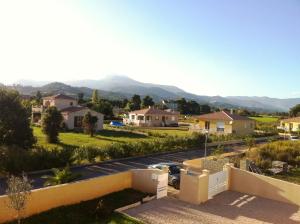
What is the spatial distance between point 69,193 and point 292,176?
14844 millimetres

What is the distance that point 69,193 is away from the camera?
48.2 ft

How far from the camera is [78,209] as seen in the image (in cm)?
1413

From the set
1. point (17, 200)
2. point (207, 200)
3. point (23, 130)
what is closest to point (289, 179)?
point (207, 200)

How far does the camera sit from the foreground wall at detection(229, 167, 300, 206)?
1683cm

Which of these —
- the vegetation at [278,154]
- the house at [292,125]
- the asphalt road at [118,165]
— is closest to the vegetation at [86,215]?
the asphalt road at [118,165]

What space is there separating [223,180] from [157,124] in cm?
4683

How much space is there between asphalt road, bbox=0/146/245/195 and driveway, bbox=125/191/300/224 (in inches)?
216

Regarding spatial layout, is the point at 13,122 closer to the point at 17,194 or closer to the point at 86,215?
the point at 86,215

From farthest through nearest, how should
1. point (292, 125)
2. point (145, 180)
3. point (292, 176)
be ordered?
1. point (292, 125)
2. point (292, 176)
3. point (145, 180)

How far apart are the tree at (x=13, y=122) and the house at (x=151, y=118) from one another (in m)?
38.7

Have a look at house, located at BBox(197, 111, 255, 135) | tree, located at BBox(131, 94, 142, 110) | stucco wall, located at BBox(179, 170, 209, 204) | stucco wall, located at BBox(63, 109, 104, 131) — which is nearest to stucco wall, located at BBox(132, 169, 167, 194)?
stucco wall, located at BBox(179, 170, 209, 204)

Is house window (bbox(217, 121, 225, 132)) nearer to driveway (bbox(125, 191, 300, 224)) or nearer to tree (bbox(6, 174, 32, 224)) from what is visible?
driveway (bbox(125, 191, 300, 224))

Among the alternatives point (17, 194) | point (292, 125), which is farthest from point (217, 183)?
point (292, 125)

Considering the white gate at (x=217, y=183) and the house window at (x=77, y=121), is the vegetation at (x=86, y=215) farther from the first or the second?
the house window at (x=77, y=121)
